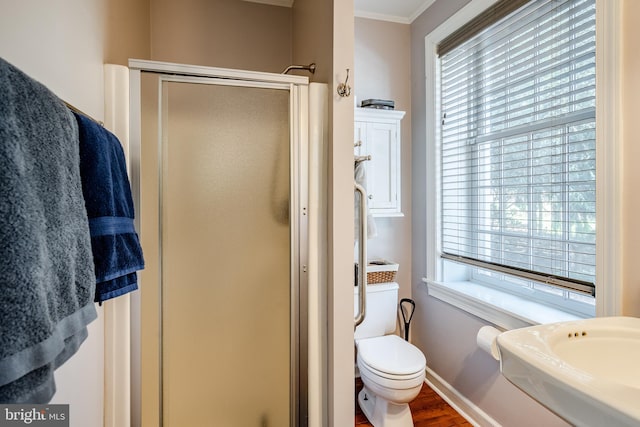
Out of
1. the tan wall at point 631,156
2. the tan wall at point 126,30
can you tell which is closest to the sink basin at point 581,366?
the tan wall at point 631,156

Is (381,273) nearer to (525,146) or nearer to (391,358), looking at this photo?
(391,358)

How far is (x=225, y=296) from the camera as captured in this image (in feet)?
4.20

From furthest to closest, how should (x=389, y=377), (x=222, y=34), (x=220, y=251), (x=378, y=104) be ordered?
1. (x=378, y=104)
2. (x=222, y=34)
3. (x=389, y=377)
4. (x=220, y=251)

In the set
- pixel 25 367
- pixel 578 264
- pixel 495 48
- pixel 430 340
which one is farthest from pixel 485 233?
pixel 25 367

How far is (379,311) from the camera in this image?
6.66ft

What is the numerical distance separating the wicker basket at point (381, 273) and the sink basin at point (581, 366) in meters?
1.19

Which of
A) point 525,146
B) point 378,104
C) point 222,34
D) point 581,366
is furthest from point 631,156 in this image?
point 222,34

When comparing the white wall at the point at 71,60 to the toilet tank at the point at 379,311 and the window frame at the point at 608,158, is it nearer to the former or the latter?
the toilet tank at the point at 379,311

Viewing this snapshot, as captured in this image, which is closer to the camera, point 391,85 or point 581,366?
point 581,366

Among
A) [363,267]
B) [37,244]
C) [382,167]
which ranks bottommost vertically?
[363,267]

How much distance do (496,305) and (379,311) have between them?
72 centimetres

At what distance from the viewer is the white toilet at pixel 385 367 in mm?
1503

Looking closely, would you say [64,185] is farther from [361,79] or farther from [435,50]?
[435,50]

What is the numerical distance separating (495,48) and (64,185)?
2102 millimetres
